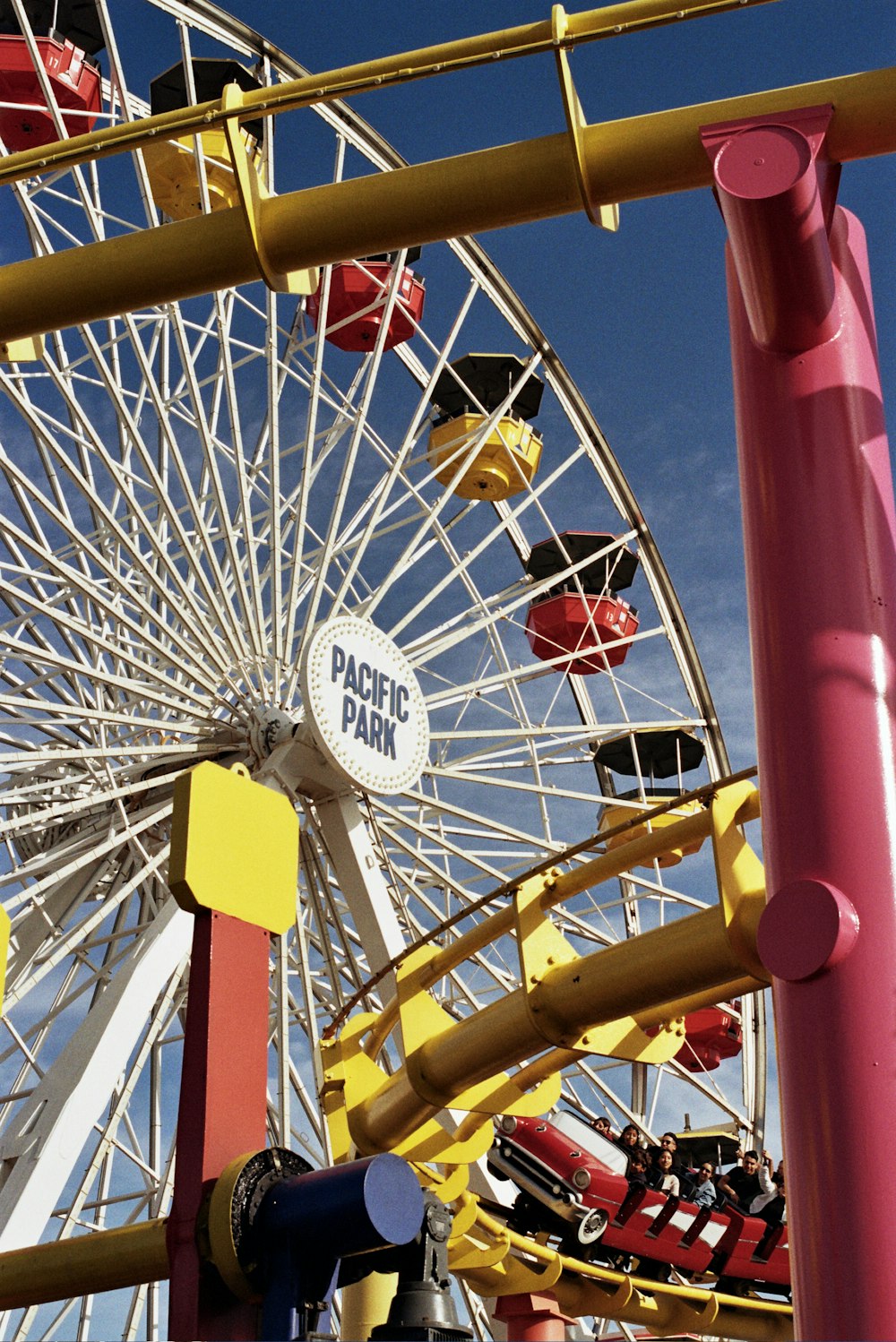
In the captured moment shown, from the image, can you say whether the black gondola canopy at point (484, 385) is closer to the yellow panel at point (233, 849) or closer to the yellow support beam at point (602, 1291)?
the yellow support beam at point (602, 1291)

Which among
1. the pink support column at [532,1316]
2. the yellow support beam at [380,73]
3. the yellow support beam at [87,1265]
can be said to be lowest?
the yellow support beam at [87,1265]

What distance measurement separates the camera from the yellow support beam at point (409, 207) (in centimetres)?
381

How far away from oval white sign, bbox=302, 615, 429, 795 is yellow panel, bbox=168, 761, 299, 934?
9345 millimetres

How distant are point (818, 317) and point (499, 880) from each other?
11.2m

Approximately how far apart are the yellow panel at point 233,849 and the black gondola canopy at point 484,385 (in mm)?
14606

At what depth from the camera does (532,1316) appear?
9930mm

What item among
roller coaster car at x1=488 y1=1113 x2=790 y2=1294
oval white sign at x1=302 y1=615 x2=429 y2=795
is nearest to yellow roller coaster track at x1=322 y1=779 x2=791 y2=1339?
roller coaster car at x1=488 y1=1113 x2=790 y2=1294

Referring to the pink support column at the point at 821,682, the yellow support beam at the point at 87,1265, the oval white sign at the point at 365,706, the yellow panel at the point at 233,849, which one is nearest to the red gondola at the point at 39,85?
the oval white sign at the point at 365,706

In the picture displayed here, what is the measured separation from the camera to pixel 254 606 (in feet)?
45.2

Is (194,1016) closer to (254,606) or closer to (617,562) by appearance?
(254,606)

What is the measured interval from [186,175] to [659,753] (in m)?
7.83

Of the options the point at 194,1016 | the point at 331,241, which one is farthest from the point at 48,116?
the point at 194,1016

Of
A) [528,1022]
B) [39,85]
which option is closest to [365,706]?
[39,85]

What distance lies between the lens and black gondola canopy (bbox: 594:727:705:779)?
60.6ft
